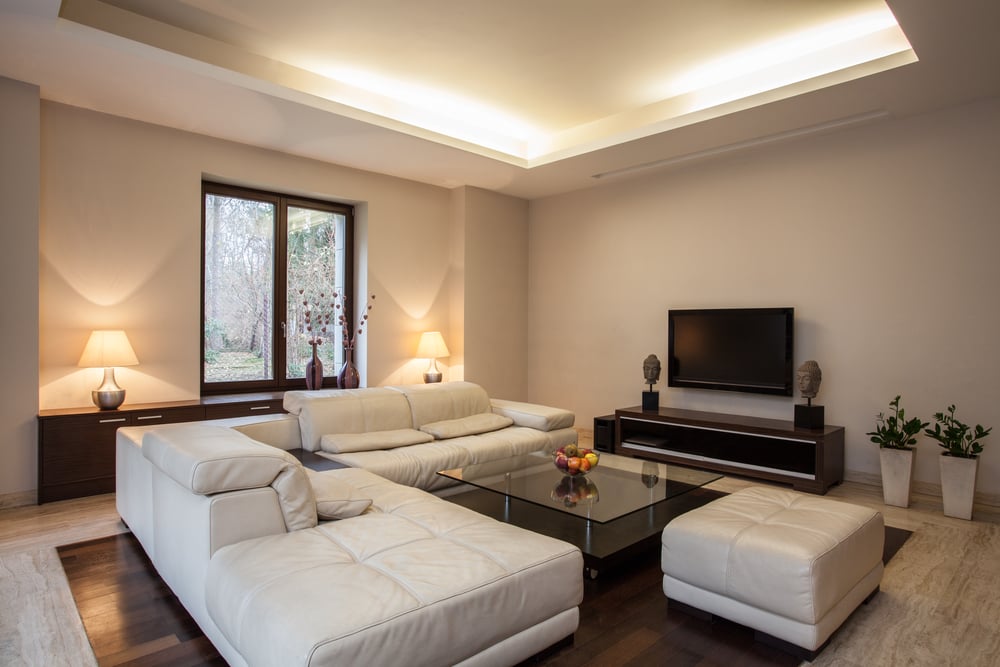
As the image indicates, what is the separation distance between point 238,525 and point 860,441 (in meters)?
4.41

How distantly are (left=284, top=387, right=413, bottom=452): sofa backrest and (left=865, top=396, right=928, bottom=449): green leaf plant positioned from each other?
340 cm

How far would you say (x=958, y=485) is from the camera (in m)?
3.70

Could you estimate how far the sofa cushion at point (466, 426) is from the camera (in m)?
4.14

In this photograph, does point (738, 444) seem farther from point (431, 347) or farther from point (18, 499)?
point (18, 499)

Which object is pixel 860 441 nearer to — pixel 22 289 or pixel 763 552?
pixel 763 552

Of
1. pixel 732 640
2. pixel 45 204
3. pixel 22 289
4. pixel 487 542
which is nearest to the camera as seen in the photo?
pixel 487 542

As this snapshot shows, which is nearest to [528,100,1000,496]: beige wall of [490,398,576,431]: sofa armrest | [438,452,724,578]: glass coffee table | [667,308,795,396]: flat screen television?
[667,308,795,396]: flat screen television

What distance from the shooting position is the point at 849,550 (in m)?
2.27

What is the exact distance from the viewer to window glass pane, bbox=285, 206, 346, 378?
18.2 ft

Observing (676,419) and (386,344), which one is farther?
(386,344)

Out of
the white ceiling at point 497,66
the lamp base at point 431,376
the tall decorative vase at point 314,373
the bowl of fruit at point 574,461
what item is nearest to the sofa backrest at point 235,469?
the bowl of fruit at point 574,461

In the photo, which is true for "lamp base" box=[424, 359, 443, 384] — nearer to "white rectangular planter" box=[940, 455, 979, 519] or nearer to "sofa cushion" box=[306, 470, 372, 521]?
"sofa cushion" box=[306, 470, 372, 521]

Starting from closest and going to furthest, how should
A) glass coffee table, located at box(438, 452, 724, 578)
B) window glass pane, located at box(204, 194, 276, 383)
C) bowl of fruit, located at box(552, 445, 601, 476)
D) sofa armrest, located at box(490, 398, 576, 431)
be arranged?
glass coffee table, located at box(438, 452, 724, 578), bowl of fruit, located at box(552, 445, 601, 476), sofa armrest, located at box(490, 398, 576, 431), window glass pane, located at box(204, 194, 276, 383)

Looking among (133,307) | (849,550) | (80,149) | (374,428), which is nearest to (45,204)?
(80,149)
